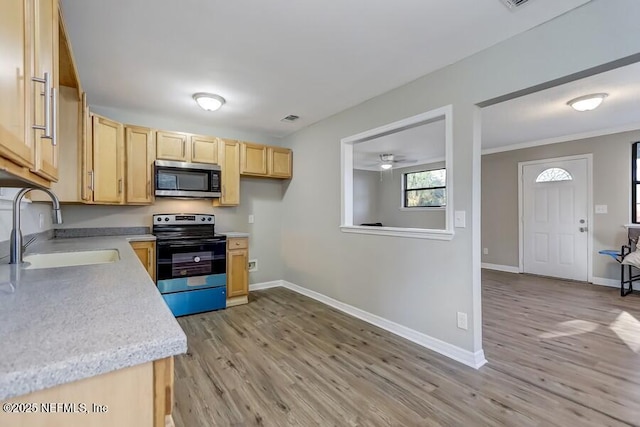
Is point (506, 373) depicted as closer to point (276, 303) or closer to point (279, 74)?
point (276, 303)

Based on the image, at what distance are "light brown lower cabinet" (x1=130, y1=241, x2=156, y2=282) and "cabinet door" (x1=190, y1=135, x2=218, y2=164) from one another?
1152 millimetres

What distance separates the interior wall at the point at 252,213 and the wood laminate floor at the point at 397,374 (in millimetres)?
1260

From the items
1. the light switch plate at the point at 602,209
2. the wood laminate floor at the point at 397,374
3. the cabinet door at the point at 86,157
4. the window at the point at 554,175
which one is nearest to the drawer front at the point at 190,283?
the wood laminate floor at the point at 397,374

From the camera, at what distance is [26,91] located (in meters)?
0.85

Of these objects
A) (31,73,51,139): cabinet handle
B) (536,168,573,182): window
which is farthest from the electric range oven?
(536,168,573,182): window

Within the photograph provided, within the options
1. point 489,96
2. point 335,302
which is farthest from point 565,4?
point 335,302

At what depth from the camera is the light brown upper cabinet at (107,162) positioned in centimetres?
295

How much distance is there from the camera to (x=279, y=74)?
2678 millimetres

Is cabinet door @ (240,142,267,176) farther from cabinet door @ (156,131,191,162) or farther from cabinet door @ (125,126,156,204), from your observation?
cabinet door @ (125,126,156,204)

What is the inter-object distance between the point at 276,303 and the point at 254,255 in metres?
0.99

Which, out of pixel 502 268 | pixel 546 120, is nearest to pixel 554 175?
pixel 546 120

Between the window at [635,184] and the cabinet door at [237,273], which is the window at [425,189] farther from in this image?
the cabinet door at [237,273]

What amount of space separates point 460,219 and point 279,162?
280 centimetres

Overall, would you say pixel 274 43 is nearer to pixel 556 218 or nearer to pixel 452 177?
pixel 452 177
